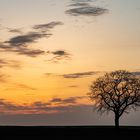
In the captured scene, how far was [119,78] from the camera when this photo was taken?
8619 centimetres

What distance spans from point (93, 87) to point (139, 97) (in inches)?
361
